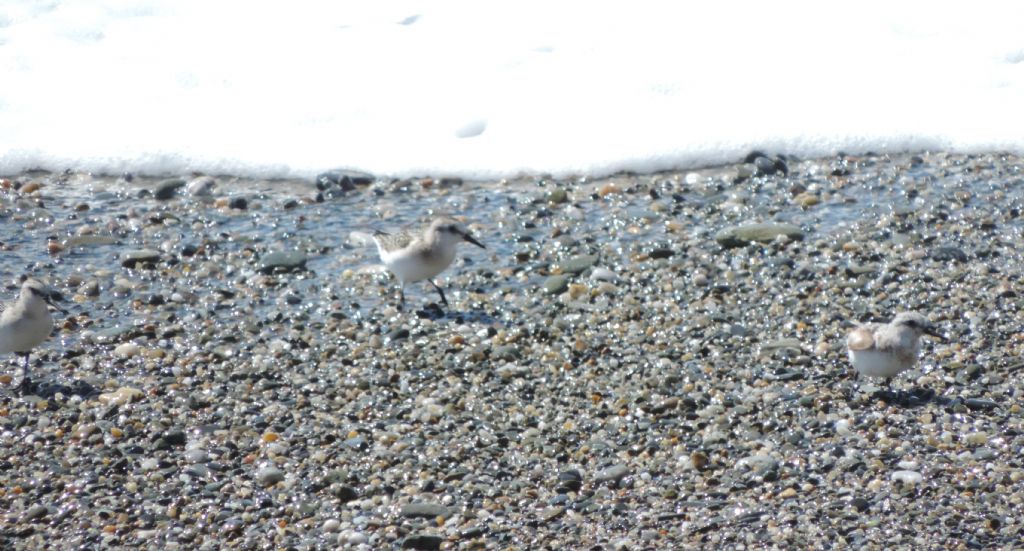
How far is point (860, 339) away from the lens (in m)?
6.32

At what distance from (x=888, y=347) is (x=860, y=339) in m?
0.18

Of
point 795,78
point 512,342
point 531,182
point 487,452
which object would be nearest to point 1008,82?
point 795,78

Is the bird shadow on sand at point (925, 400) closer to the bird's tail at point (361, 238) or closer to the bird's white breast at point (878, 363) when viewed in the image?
the bird's white breast at point (878, 363)

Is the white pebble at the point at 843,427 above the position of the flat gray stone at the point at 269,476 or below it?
above

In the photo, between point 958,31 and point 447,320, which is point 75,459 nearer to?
point 447,320

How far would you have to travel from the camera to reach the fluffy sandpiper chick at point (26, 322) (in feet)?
23.2

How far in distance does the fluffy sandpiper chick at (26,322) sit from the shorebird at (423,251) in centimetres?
221

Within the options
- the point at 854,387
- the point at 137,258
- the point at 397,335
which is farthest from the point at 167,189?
the point at 854,387


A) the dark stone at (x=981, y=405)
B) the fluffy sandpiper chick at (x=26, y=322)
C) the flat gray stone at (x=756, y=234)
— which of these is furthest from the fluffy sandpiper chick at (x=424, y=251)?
the dark stone at (x=981, y=405)

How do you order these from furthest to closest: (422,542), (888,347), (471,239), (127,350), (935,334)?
(471,239)
(127,350)
(935,334)
(888,347)
(422,542)

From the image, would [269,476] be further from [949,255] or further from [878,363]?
[949,255]

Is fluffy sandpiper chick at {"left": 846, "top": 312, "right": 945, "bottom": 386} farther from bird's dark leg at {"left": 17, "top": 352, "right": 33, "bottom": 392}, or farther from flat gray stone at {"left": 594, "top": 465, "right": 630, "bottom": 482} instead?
bird's dark leg at {"left": 17, "top": 352, "right": 33, "bottom": 392}

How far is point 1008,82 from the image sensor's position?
35.4 feet

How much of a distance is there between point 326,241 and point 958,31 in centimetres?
671
